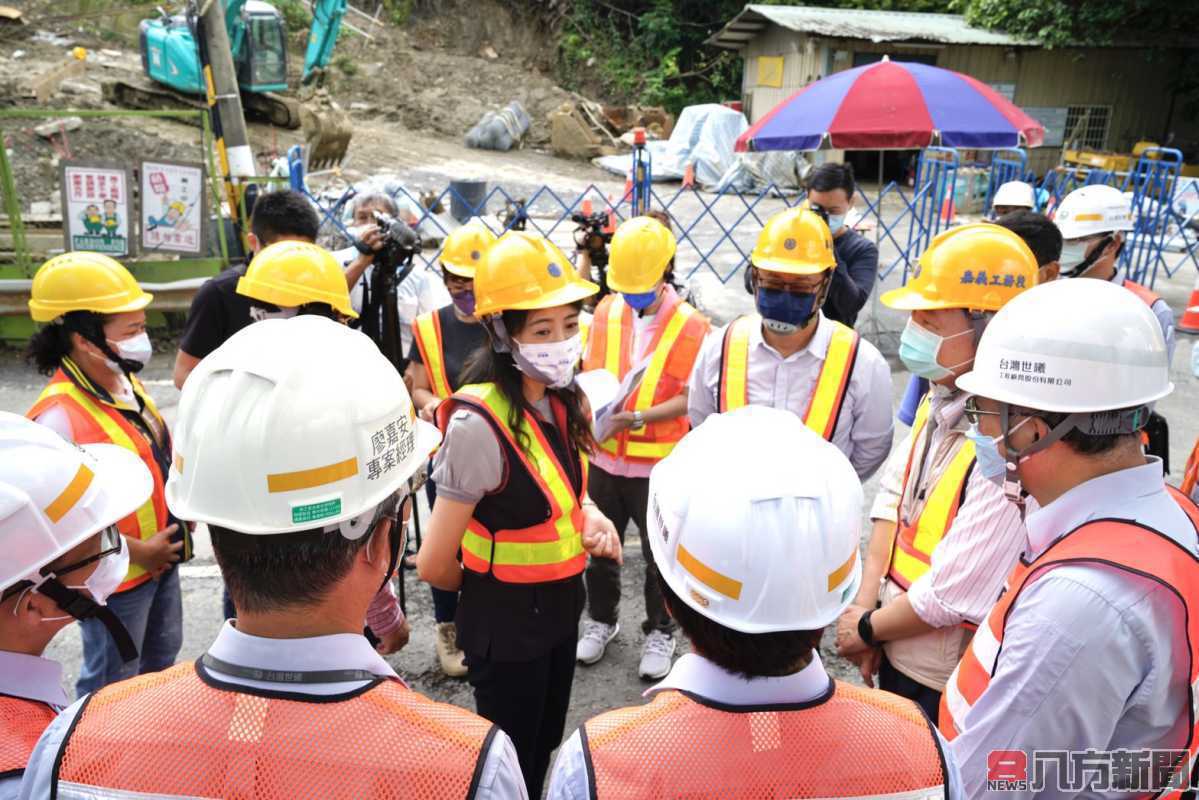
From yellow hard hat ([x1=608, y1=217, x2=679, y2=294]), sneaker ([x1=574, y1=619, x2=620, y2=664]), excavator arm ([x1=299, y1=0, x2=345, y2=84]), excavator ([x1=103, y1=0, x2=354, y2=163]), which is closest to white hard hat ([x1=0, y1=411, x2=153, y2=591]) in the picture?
yellow hard hat ([x1=608, y1=217, x2=679, y2=294])

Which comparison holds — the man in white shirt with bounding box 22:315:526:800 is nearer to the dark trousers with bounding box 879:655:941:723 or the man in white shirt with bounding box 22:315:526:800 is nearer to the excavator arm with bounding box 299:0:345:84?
the dark trousers with bounding box 879:655:941:723

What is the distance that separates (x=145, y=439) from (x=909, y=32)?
20624mm

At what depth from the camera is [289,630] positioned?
1378 millimetres

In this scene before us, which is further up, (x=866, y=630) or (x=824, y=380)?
(x=824, y=380)

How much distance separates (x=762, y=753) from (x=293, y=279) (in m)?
2.95

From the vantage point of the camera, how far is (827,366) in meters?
3.37

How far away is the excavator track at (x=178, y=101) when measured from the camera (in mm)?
20219

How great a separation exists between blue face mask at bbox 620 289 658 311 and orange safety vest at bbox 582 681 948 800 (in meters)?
2.82

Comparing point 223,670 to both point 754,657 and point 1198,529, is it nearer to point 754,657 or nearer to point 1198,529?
point 754,657

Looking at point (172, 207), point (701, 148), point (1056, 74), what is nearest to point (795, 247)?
point (172, 207)

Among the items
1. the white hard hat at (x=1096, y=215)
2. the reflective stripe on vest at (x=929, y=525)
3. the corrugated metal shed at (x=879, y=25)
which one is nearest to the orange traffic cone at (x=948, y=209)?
the white hard hat at (x=1096, y=215)

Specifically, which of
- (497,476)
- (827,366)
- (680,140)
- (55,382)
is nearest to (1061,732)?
(497,476)

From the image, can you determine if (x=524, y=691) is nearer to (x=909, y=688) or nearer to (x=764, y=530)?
(x=909, y=688)

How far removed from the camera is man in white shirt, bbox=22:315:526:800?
1231 mm
